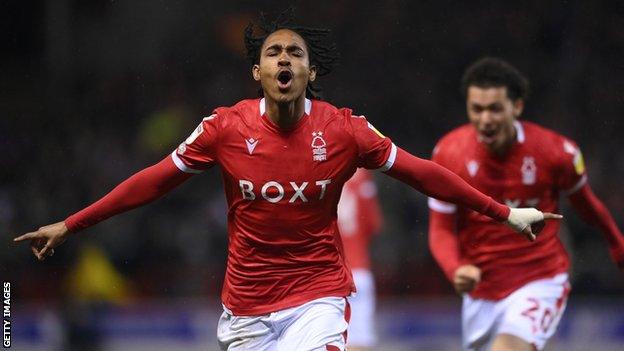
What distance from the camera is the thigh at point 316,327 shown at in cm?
532

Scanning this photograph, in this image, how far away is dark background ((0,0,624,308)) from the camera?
12.9 meters

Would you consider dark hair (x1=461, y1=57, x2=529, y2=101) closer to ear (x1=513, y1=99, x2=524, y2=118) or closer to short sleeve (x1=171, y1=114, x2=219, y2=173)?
ear (x1=513, y1=99, x2=524, y2=118)

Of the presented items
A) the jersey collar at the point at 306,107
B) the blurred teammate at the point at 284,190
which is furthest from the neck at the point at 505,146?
the jersey collar at the point at 306,107

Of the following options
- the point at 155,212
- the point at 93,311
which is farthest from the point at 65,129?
the point at 93,311

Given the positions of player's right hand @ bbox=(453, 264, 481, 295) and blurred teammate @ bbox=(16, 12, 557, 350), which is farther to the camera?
player's right hand @ bbox=(453, 264, 481, 295)

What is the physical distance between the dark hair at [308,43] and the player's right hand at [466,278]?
49.2 inches

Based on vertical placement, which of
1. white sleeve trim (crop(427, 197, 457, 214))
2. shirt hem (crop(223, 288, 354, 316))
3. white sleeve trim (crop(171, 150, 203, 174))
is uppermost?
white sleeve trim (crop(171, 150, 203, 174))

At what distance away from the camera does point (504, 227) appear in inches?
276

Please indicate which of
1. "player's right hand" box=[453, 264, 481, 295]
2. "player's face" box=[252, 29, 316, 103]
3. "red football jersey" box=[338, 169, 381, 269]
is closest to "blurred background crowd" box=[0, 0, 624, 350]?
"red football jersey" box=[338, 169, 381, 269]

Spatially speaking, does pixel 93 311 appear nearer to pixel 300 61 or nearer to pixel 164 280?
pixel 164 280

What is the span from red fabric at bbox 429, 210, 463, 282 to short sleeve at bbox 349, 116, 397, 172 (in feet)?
4.92

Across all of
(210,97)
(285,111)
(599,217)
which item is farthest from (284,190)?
(210,97)

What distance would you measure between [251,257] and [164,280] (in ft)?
24.3

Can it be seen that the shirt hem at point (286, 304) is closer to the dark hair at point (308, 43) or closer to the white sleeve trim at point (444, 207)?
the dark hair at point (308, 43)
